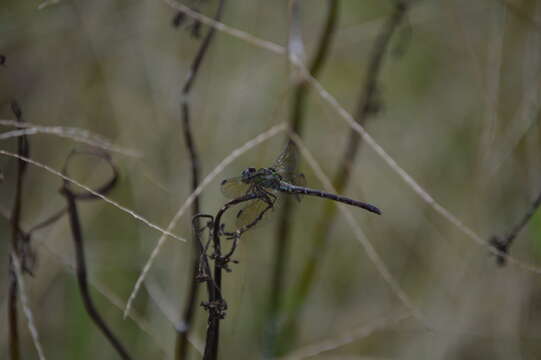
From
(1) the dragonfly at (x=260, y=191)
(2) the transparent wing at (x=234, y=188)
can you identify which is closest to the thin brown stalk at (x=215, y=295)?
(1) the dragonfly at (x=260, y=191)

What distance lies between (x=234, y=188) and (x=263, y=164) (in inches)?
33.4

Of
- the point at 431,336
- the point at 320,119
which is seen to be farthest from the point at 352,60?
the point at 431,336

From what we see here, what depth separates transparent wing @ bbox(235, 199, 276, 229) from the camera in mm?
1146

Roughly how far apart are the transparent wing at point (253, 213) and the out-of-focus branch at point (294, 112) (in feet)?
1.28

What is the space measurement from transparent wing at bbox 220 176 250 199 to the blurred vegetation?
840 millimetres

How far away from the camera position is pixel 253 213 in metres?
1.18

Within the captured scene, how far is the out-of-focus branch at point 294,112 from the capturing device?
4.56 feet

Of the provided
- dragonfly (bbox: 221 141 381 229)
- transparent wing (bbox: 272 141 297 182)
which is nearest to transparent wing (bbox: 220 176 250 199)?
dragonfly (bbox: 221 141 381 229)

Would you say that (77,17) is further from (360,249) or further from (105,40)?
(360,249)

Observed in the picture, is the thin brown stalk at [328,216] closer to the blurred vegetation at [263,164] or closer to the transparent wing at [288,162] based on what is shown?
the transparent wing at [288,162]

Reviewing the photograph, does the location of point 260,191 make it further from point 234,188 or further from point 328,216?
point 328,216

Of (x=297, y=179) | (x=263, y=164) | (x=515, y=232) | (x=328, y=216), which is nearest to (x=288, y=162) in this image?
(x=297, y=179)

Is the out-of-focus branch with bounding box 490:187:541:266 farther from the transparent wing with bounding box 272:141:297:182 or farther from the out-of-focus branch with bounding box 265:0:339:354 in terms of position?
the out-of-focus branch with bounding box 265:0:339:354

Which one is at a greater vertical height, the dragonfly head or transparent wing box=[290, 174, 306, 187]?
transparent wing box=[290, 174, 306, 187]
